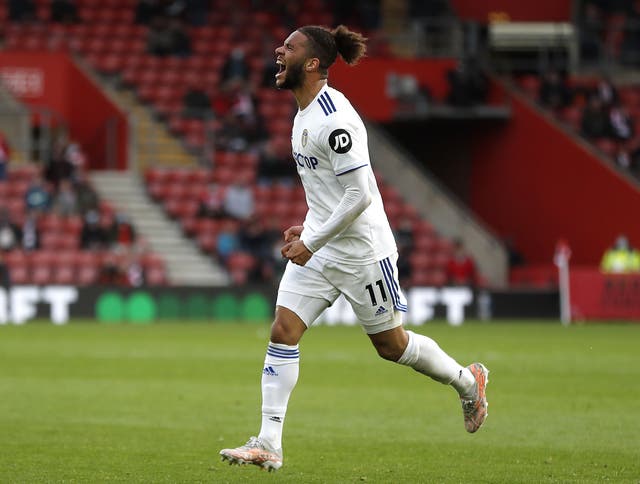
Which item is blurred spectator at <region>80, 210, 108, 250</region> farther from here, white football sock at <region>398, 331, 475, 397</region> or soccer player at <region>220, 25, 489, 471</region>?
soccer player at <region>220, 25, 489, 471</region>

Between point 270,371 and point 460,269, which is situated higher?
point 270,371

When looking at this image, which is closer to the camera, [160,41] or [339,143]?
[339,143]

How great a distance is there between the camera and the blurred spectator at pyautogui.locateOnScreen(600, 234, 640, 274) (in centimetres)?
2745

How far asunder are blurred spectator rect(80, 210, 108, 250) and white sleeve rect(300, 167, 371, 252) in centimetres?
1995

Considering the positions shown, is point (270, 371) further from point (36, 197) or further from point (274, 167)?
point (274, 167)

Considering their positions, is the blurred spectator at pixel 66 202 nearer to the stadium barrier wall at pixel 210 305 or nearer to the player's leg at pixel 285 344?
the stadium barrier wall at pixel 210 305

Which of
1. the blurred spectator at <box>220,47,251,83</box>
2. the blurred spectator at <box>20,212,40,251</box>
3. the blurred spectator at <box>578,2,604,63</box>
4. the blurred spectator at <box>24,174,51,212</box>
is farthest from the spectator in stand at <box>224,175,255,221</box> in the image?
the blurred spectator at <box>578,2,604,63</box>

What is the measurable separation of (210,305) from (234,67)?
7371 mm

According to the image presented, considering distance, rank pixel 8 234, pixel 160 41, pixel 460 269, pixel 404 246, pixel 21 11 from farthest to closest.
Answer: pixel 160 41 → pixel 21 11 → pixel 404 246 → pixel 460 269 → pixel 8 234

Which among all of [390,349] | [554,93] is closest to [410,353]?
[390,349]

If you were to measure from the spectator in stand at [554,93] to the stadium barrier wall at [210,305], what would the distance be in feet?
23.4

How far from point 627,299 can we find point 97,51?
13.7 meters

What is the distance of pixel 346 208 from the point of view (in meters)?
7.56

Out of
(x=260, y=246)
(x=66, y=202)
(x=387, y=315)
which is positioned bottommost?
(x=260, y=246)
